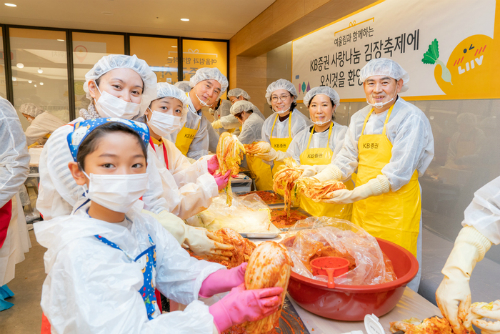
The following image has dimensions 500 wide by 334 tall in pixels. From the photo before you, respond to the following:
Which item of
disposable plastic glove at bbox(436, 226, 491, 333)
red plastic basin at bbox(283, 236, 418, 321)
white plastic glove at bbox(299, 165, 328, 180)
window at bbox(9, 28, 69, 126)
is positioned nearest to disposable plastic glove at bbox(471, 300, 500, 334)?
disposable plastic glove at bbox(436, 226, 491, 333)

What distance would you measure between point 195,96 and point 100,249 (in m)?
3.16

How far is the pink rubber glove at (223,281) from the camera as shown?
1.30m

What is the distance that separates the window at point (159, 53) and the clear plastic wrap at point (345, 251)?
7839 millimetres

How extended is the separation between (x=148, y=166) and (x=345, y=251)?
1204mm

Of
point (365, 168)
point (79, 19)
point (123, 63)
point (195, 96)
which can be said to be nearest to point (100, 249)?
point (123, 63)

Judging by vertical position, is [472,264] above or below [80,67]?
below

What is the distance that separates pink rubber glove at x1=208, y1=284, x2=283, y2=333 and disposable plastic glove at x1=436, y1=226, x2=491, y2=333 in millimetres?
758

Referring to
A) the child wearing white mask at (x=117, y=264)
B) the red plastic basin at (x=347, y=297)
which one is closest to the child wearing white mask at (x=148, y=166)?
the child wearing white mask at (x=117, y=264)

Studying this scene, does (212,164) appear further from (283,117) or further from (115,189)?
(283,117)

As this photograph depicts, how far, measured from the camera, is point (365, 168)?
2998mm

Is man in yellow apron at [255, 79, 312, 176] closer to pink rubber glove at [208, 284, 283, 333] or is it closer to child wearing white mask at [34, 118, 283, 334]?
child wearing white mask at [34, 118, 283, 334]

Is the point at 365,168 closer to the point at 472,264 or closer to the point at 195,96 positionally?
the point at 472,264

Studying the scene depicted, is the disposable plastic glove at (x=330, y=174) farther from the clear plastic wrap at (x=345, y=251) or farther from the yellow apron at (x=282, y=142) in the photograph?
the yellow apron at (x=282, y=142)

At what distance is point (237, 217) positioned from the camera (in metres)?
2.58
